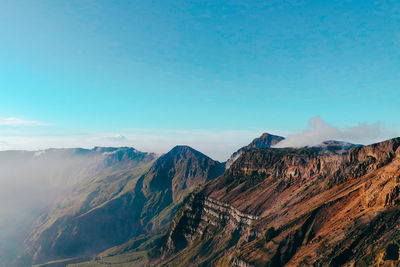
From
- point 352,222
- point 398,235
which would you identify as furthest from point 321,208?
point 398,235

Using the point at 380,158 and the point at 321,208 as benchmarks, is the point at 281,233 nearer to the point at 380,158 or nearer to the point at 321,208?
the point at 321,208

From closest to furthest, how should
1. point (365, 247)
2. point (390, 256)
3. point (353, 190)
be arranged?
point (390, 256) → point (365, 247) → point (353, 190)

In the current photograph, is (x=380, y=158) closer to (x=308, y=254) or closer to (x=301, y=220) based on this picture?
(x=301, y=220)

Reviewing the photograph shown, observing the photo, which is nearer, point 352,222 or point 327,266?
point 327,266

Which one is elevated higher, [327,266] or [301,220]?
[301,220]

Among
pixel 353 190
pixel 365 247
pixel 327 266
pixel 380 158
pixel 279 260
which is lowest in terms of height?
pixel 279 260

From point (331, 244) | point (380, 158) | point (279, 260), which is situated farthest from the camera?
point (380, 158)

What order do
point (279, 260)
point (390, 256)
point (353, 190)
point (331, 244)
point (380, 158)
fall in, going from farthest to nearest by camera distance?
point (380, 158) → point (353, 190) → point (279, 260) → point (331, 244) → point (390, 256)

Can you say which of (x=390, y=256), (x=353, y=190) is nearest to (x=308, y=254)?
(x=390, y=256)

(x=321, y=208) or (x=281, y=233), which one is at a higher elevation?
(x=321, y=208)
